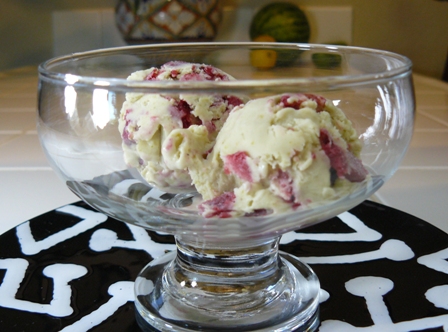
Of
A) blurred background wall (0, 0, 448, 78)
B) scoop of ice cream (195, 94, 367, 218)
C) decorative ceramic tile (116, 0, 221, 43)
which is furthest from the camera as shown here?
blurred background wall (0, 0, 448, 78)

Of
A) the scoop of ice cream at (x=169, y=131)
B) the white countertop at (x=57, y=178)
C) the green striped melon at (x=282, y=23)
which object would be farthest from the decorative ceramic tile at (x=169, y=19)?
the scoop of ice cream at (x=169, y=131)

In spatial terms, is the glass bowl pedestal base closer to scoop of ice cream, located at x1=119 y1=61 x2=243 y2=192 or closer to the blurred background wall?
scoop of ice cream, located at x1=119 y1=61 x2=243 y2=192

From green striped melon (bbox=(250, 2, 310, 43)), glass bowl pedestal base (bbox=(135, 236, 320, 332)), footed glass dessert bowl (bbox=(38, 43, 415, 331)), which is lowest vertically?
glass bowl pedestal base (bbox=(135, 236, 320, 332))

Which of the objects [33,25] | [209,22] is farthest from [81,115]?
[33,25]

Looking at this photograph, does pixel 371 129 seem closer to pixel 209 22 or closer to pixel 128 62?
pixel 128 62

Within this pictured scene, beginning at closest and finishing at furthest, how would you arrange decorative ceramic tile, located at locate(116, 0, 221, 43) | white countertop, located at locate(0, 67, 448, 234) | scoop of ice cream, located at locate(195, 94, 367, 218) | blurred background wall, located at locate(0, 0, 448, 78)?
scoop of ice cream, located at locate(195, 94, 367, 218)
white countertop, located at locate(0, 67, 448, 234)
decorative ceramic tile, located at locate(116, 0, 221, 43)
blurred background wall, located at locate(0, 0, 448, 78)

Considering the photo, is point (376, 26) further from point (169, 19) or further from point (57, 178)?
point (57, 178)

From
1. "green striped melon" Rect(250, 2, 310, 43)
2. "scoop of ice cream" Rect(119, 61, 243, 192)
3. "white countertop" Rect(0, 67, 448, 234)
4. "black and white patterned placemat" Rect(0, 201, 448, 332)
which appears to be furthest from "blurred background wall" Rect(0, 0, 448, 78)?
"scoop of ice cream" Rect(119, 61, 243, 192)
